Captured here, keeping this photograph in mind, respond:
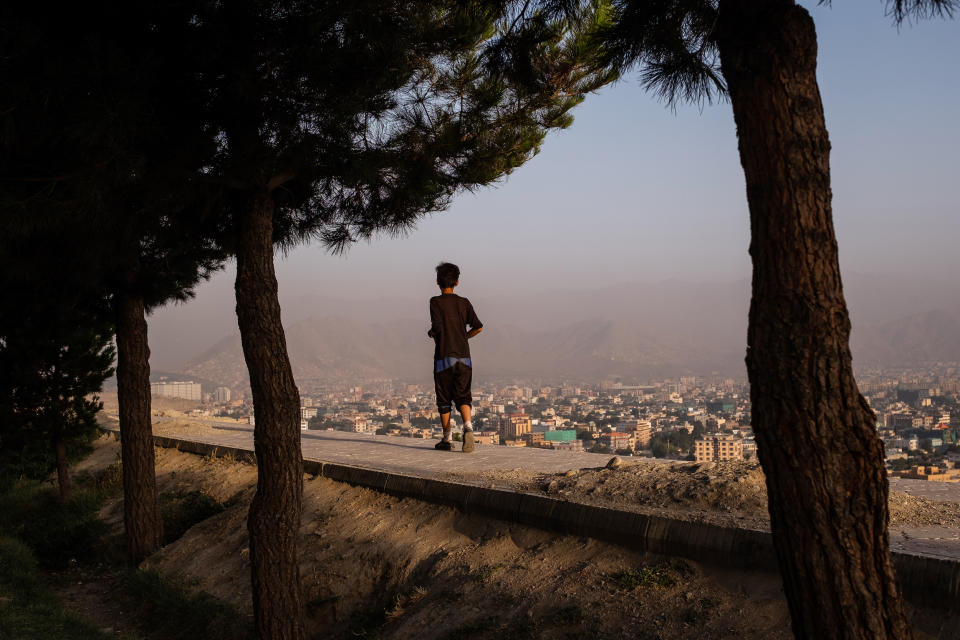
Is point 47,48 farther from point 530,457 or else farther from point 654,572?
point 530,457

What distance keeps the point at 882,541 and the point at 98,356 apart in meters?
13.5

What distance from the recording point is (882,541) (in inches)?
124

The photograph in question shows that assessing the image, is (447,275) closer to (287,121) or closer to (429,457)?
(429,457)

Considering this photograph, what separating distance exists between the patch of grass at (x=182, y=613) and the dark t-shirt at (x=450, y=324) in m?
3.64

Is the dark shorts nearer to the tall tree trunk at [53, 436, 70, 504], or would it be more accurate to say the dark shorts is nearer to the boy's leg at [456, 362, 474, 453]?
the boy's leg at [456, 362, 474, 453]

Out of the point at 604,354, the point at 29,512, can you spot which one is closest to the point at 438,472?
the point at 29,512

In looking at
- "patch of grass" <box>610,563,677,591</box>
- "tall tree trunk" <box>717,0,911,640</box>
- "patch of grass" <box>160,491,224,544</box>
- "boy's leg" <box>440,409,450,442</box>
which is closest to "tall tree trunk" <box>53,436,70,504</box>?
"patch of grass" <box>160,491,224,544</box>

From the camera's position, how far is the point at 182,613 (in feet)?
25.7

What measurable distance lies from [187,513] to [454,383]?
419 cm

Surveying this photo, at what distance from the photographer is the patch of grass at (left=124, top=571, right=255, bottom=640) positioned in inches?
285

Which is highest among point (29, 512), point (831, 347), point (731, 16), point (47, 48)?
point (47, 48)

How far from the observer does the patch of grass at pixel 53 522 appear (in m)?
11.3

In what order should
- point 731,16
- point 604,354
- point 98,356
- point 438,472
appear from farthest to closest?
point 604,354 < point 98,356 < point 438,472 < point 731,16

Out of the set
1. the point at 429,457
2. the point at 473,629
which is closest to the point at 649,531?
the point at 473,629
